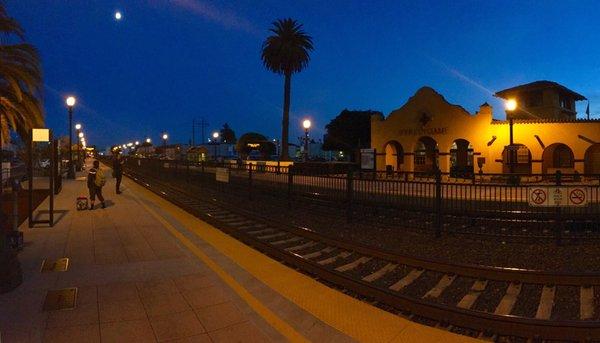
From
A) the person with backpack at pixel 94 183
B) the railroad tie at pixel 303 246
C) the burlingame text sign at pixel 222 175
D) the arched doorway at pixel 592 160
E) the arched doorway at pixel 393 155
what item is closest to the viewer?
the railroad tie at pixel 303 246

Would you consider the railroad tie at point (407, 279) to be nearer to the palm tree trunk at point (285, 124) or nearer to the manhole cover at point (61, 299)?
the manhole cover at point (61, 299)

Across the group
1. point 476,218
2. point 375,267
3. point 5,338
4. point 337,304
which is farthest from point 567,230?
point 5,338

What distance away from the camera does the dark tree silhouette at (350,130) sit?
242 ft

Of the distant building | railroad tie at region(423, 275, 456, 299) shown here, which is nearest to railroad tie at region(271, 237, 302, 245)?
railroad tie at region(423, 275, 456, 299)

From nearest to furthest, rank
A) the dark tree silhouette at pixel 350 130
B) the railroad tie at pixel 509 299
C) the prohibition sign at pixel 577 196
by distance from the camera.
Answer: the railroad tie at pixel 509 299 < the prohibition sign at pixel 577 196 < the dark tree silhouette at pixel 350 130

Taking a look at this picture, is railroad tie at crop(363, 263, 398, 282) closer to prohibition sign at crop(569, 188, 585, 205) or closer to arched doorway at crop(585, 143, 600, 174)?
prohibition sign at crop(569, 188, 585, 205)

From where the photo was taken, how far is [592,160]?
98.3 feet

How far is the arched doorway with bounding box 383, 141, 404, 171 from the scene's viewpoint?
1450 inches

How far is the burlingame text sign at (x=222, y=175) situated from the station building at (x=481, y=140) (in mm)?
13463

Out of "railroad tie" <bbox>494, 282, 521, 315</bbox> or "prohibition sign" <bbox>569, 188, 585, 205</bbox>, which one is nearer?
"railroad tie" <bbox>494, 282, 521, 315</bbox>

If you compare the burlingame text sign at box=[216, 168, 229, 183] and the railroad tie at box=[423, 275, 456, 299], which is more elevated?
the burlingame text sign at box=[216, 168, 229, 183]

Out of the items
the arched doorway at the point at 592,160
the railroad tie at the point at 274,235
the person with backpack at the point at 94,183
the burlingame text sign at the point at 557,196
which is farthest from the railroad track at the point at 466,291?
the arched doorway at the point at 592,160

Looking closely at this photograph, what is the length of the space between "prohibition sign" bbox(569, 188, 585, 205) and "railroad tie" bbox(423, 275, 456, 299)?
425 centimetres

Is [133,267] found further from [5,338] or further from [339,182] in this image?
[339,182]
